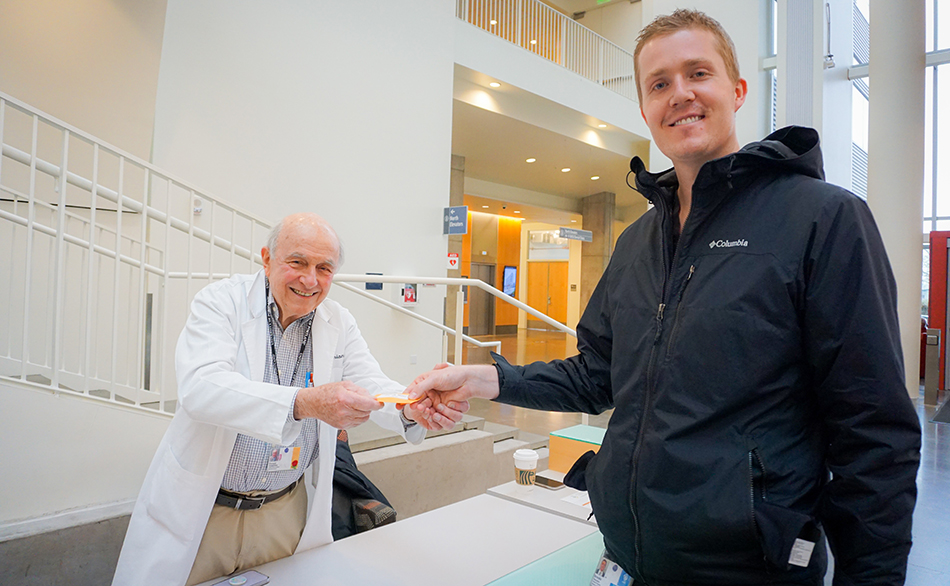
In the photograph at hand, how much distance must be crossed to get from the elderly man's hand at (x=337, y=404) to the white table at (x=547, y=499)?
80cm

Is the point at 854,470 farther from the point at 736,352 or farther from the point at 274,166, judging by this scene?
the point at 274,166

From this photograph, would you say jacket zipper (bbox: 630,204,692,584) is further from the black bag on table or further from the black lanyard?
the black bag on table

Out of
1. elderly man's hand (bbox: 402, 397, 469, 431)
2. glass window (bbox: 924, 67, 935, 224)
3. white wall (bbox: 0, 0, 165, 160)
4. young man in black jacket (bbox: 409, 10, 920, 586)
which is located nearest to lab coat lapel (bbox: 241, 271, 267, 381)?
elderly man's hand (bbox: 402, 397, 469, 431)

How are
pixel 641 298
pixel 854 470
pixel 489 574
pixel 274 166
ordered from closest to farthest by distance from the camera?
pixel 854 470
pixel 641 298
pixel 489 574
pixel 274 166

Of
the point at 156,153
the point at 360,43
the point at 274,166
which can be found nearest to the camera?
the point at 156,153

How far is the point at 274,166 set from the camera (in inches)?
208

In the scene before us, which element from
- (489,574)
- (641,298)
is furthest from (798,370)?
(489,574)

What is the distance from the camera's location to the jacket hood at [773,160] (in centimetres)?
100

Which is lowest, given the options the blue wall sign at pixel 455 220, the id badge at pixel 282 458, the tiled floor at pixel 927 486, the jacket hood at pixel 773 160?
the tiled floor at pixel 927 486

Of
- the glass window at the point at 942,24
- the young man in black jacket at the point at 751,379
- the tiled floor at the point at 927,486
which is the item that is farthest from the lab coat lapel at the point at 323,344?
the glass window at the point at 942,24

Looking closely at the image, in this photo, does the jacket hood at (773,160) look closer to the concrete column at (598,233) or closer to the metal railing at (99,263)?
the metal railing at (99,263)

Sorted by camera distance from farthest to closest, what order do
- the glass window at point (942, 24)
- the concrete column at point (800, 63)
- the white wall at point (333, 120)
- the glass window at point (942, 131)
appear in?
the glass window at point (942, 131) → the glass window at point (942, 24) → the white wall at point (333, 120) → the concrete column at point (800, 63)

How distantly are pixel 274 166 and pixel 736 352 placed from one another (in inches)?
200

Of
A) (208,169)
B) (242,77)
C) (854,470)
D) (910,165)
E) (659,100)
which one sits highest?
(242,77)
